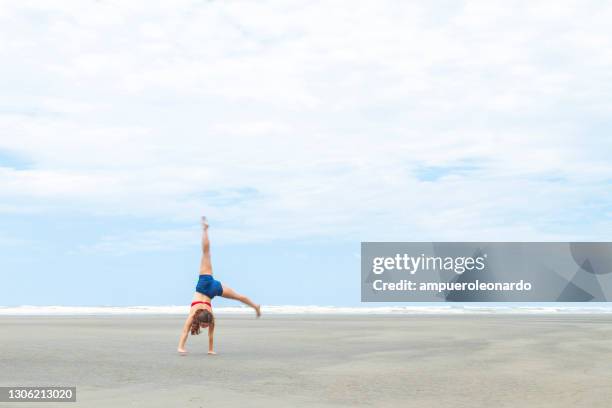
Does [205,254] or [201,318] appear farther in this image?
[205,254]

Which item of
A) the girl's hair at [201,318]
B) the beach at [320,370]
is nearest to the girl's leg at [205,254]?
the girl's hair at [201,318]

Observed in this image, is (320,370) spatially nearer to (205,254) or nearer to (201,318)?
(201,318)

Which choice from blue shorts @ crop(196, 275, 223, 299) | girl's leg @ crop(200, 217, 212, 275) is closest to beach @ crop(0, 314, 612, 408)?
blue shorts @ crop(196, 275, 223, 299)

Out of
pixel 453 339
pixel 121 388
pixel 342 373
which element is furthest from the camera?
pixel 453 339

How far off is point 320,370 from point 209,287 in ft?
15.4

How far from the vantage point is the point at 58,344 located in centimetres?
2166

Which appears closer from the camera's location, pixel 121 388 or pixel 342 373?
pixel 121 388

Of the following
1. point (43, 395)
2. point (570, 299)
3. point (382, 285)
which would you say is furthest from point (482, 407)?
point (570, 299)

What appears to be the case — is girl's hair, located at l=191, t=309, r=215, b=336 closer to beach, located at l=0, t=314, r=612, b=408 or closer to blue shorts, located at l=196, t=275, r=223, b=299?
blue shorts, located at l=196, t=275, r=223, b=299

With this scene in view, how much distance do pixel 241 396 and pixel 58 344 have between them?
11.7 meters

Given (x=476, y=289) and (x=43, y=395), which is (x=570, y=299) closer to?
(x=476, y=289)

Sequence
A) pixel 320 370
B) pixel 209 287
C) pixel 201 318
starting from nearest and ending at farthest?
pixel 320 370 < pixel 201 318 < pixel 209 287

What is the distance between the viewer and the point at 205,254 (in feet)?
63.0

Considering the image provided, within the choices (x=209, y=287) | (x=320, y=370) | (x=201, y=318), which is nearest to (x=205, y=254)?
(x=209, y=287)
